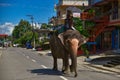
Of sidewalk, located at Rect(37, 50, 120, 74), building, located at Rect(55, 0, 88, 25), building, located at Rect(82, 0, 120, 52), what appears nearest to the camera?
sidewalk, located at Rect(37, 50, 120, 74)

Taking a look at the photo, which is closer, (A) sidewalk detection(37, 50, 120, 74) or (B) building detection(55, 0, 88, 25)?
(A) sidewalk detection(37, 50, 120, 74)

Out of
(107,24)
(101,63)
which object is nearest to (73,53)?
(101,63)

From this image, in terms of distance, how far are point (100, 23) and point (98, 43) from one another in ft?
21.7

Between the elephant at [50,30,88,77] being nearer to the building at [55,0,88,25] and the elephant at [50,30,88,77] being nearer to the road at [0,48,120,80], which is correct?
the road at [0,48,120,80]

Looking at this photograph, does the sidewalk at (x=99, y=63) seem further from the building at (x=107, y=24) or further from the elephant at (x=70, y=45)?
the building at (x=107, y=24)

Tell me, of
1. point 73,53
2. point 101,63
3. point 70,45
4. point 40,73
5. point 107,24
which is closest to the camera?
point 73,53

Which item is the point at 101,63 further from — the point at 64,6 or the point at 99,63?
the point at 64,6

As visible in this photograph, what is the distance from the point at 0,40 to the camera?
127m

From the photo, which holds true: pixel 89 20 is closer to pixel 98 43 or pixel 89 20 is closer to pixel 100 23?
pixel 100 23

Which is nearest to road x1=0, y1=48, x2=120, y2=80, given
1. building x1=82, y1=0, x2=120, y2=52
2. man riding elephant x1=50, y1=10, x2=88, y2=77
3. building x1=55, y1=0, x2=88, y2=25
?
man riding elephant x1=50, y1=10, x2=88, y2=77

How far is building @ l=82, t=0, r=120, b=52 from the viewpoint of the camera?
41562 millimetres

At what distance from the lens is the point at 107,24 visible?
4241 centimetres

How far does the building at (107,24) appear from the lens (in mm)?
41562

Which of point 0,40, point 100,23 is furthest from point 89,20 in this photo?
point 0,40
